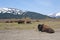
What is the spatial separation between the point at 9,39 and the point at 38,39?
8.77 feet

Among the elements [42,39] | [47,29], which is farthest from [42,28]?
[42,39]

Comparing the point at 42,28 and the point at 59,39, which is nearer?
the point at 59,39

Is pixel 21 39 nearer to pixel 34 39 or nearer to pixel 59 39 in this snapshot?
pixel 34 39

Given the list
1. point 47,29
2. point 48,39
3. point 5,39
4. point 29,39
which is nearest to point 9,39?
point 5,39

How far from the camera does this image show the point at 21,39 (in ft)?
66.5

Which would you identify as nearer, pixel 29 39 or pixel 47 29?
pixel 29 39

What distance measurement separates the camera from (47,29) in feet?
94.6

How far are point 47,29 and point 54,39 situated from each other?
864cm

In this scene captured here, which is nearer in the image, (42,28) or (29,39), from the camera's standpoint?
(29,39)

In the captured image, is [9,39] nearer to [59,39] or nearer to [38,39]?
[38,39]

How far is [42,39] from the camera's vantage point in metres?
20.4

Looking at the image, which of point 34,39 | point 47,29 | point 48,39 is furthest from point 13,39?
point 47,29

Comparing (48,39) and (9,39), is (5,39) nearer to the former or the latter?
(9,39)

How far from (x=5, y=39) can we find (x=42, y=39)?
3422 millimetres
